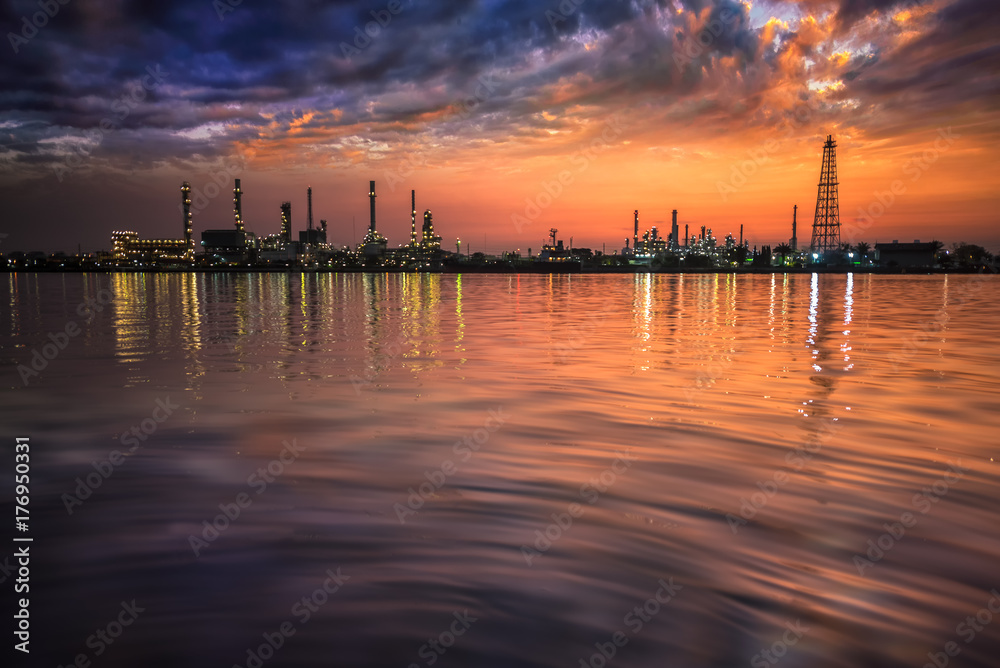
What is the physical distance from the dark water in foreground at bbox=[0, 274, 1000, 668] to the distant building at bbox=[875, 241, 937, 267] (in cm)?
19720

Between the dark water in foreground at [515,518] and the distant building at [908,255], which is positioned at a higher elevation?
the distant building at [908,255]

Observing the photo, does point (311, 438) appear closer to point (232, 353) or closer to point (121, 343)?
point (232, 353)

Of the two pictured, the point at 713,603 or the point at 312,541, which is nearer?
the point at 713,603

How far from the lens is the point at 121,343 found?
61.9 ft

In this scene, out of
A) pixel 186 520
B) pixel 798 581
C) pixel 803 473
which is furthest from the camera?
pixel 803 473

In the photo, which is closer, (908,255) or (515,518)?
(515,518)

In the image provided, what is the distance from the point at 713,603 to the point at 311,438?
5.65m

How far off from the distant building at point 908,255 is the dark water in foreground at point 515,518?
19720 cm

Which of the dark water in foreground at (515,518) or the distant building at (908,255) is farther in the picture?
the distant building at (908,255)

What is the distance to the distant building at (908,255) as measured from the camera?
174 metres

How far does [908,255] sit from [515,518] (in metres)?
211

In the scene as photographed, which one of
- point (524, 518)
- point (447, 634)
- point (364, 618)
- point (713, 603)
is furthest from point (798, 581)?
point (364, 618)

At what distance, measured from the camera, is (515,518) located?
515 cm

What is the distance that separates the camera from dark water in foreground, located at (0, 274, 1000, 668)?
11.3 ft
